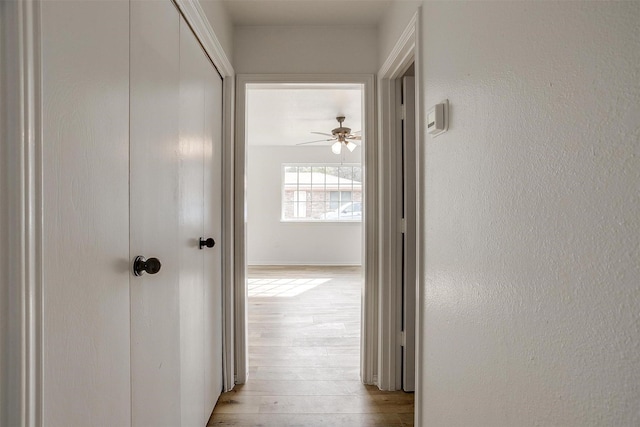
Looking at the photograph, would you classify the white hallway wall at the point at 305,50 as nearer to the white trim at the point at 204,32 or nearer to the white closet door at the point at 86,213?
the white trim at the point at 204,32

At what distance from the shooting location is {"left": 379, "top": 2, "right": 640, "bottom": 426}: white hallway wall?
562mm

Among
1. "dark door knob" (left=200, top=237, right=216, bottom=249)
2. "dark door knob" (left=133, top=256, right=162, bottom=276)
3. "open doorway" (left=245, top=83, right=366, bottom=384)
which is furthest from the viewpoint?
"open doorway" (left=245, top=83, right=366, bottom=384)

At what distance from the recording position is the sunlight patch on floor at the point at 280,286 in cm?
461

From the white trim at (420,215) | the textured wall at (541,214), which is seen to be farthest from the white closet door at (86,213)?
the white trim at (420,215)

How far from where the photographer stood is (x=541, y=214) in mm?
735

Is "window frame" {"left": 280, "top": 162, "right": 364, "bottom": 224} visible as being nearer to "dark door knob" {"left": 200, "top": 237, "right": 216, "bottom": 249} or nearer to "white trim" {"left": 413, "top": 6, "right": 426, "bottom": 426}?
"dark door knob" {"left": 200, "top": 237, "right": 216, "bottom": 249}

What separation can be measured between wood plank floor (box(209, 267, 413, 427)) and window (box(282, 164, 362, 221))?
113 inches

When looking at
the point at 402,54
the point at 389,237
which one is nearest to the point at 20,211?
the point at 402,54

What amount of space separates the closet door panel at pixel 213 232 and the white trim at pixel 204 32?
0.06 metres

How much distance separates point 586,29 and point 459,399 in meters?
1.08

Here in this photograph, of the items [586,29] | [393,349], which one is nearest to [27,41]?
[586,29]

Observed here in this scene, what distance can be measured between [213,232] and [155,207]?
80cm

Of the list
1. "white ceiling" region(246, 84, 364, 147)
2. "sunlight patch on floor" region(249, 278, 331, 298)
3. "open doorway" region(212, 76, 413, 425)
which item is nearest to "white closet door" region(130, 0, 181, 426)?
"open doorway" region(212, 76, 413, 425)

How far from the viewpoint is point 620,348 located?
0.56 meters
